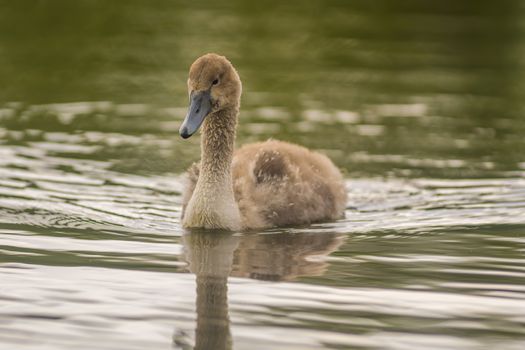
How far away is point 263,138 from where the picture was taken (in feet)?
53.5

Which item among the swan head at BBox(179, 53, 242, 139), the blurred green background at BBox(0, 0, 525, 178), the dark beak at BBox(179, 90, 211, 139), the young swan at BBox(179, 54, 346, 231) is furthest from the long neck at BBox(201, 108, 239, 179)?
the blurred green background at BBox(0, 0, 525, 178)

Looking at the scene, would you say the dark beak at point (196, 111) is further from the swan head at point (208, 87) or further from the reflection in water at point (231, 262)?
the reflection in water at point (231, 262)

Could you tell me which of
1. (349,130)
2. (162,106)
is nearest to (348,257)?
(349,130)

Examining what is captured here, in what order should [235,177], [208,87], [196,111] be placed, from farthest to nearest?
[235,177], [208,87], [196,111]

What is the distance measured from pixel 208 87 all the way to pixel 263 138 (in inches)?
179

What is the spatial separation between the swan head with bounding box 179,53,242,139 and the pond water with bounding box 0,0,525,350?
1120 mm

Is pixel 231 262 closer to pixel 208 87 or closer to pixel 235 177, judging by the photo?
pixel 208 87

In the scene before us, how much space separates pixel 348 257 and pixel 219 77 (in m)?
2.33

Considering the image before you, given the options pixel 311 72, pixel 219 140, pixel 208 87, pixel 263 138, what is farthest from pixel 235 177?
pixel 311 72

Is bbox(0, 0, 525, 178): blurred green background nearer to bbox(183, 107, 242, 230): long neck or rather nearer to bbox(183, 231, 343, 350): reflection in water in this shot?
bbox(183, 107, 242, 230): long neck

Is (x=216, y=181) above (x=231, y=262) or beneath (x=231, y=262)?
above

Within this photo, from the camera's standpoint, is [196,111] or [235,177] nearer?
[196,111]

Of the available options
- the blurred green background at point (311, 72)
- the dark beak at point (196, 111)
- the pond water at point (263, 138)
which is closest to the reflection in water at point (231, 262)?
the pond water at point (263, 138)

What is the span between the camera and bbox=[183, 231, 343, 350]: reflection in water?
8.38 m
